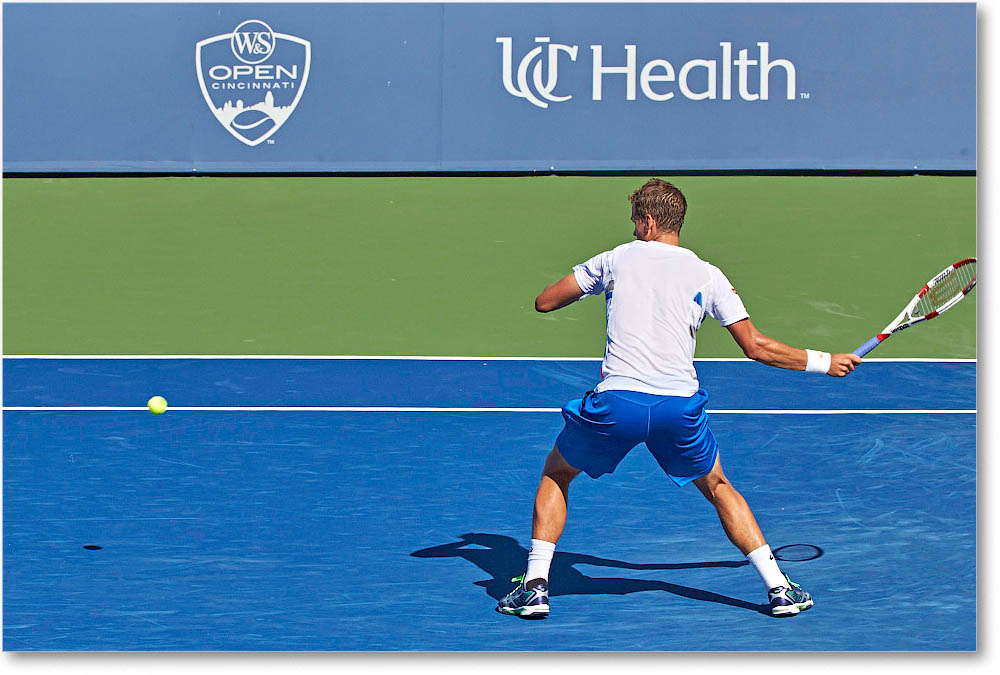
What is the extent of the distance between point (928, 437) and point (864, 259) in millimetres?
4113

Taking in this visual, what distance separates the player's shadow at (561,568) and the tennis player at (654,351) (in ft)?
0.98

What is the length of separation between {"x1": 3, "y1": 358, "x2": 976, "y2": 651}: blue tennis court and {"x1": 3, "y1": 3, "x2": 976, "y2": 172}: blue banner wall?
2.79 metres

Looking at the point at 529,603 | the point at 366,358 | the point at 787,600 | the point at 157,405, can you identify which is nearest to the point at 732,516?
the point at 787,600

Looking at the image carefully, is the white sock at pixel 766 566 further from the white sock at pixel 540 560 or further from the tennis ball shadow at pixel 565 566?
the white sock at pixel 540 560

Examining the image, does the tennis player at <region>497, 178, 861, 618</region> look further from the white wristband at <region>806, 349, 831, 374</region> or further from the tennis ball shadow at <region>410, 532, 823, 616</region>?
the tennis ball shadow at <region>410, 532, 823, 616</region>

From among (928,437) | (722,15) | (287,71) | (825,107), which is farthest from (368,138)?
(928,437)

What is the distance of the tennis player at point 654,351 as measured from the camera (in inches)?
156

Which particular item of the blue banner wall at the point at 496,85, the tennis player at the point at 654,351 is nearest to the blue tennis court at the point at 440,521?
the tennis player at the point at 654,351

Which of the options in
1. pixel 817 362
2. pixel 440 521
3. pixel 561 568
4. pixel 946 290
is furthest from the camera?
pixel 440 521

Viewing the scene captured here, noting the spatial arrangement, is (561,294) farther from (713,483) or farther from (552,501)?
(713,483)

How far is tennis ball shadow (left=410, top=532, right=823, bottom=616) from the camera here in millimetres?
4441

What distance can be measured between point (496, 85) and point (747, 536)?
6816 millimetres

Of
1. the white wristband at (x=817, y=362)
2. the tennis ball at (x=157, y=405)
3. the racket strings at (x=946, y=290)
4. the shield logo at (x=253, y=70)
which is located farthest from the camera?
the shield logo at (x=253, y=70)

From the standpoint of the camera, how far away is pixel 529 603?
4.18 metres
